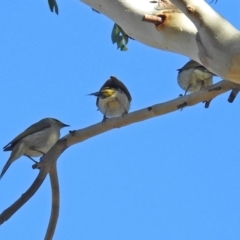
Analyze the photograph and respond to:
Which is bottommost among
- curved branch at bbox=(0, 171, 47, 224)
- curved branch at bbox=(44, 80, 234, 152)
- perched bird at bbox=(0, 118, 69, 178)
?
curved branch at bbox=(0, 171, 47, 224)

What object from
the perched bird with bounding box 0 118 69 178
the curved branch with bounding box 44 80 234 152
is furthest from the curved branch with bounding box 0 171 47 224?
the perched bird with bounding box 0 118 69 178

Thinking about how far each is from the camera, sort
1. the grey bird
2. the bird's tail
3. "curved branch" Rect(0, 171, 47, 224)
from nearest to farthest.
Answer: "curved branch" Rect(0, 171, 47, 224)
the grey bird
the bird's tail

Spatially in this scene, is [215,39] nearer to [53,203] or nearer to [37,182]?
[37,182]

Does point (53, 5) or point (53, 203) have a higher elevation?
point (53, 5)

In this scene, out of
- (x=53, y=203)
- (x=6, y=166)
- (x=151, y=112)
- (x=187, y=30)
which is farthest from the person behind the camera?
(x=6, y=166)

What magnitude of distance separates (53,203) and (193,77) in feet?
6.62

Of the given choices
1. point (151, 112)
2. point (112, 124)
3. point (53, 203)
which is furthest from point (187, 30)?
point (53, 203)

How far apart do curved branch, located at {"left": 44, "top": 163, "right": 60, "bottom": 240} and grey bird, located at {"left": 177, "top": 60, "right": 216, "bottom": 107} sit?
1826mm

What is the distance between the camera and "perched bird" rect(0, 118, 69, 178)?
6605 mm

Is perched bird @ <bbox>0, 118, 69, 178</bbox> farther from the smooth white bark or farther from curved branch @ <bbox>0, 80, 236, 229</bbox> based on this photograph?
the smooth white bark

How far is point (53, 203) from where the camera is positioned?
15.1 feet

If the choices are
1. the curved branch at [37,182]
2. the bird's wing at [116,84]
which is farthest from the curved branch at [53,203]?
the bird's wing at [116,84]

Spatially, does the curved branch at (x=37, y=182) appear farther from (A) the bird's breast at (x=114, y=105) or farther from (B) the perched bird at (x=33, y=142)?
(B) the perched bird at (x=33, y=142)

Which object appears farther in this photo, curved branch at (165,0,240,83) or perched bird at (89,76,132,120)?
perched bird at (89,76,132,120)
